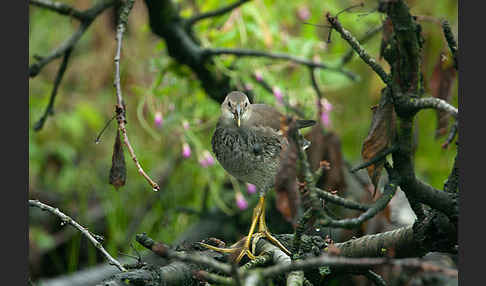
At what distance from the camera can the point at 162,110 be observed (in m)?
3.73

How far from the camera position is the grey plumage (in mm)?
2164

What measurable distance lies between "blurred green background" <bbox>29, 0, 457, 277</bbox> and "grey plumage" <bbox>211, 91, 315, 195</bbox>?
0.98 meters

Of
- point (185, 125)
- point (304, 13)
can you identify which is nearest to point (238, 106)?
point (185, 125)

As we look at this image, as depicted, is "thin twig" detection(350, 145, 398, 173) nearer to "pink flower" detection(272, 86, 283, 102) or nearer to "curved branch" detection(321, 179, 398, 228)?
"curved branch" detection(321, 179, 398, 228)

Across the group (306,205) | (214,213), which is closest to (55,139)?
(214,213)

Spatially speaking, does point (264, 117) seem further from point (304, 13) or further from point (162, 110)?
point (304, 13)

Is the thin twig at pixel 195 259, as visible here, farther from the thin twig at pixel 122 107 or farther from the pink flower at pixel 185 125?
the pink flower at pixel 185 125

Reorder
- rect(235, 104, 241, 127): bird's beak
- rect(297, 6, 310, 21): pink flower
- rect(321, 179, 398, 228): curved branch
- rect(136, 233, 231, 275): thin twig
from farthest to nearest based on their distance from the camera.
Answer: rect(297, 6, 310, 21): pink flower → rect(235, 104, 241, 127): bird's beak → rect(321, 179, 398, 228): curved branch → rect(136, 233, 231, 275): thin twig

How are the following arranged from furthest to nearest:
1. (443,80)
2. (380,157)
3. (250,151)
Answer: (443,80), (250,151), (380,157)

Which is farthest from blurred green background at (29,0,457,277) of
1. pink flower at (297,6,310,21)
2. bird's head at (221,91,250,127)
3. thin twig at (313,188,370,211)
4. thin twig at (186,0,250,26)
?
thin twig at (313,188,370,211)

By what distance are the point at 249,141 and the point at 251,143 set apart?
0.05 ft

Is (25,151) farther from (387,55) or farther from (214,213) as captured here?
(214,213)

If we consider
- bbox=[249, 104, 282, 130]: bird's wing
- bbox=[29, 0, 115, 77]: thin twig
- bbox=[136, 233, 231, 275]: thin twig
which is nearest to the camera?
bbox=[136, 233, 231, 275]: thin twig

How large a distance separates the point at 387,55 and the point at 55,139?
4.44m
